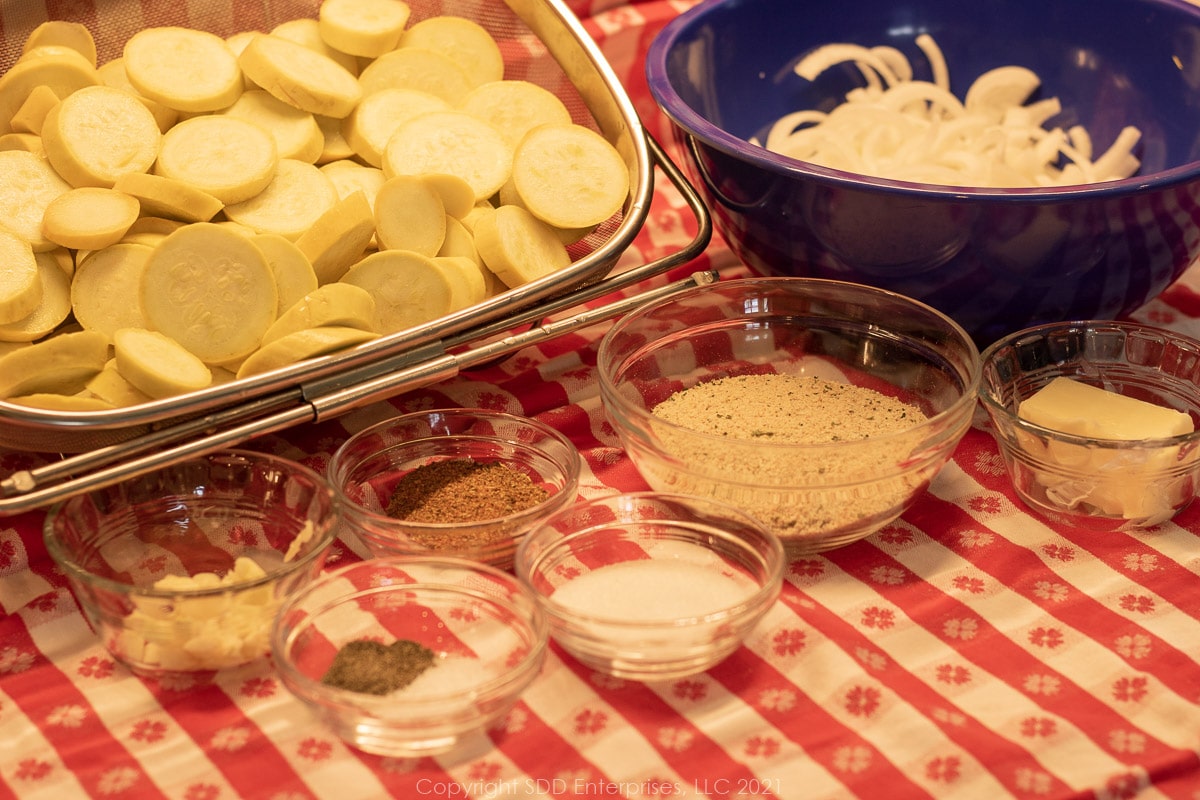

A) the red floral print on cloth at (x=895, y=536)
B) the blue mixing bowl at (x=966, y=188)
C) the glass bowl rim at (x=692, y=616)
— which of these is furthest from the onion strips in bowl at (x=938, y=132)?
the glass bowl rim at (x=692, y=616)

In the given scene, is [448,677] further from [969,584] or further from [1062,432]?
[1062,432]

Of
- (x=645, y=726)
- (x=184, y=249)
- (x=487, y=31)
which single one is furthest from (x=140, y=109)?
(x=645, y=726)

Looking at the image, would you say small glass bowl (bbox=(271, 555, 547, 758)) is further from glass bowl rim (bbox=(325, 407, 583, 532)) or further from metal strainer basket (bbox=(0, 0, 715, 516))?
metal strainer basket (bbox=(0, 0, 715, 516))

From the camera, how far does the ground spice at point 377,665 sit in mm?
946

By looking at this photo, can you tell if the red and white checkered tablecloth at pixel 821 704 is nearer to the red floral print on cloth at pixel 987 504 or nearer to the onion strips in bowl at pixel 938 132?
the red floral print on cloth at pixel 987 504

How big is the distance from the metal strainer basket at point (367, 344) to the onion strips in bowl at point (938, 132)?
0.76ft

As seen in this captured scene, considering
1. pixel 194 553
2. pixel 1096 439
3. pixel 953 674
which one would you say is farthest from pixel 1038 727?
pixel 194 553

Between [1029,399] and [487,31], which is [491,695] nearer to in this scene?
[1029,399]

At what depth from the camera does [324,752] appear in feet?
3.15

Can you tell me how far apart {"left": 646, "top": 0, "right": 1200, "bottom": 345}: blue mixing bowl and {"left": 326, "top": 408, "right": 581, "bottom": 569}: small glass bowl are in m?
0.37

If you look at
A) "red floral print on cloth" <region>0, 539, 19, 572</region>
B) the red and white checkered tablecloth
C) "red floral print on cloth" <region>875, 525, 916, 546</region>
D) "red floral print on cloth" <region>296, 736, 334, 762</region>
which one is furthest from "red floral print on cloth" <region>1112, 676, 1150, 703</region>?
"red floral print on cloth" <region>0, 539, 19, 572</region>

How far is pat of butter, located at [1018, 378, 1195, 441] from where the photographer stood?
1195 mm

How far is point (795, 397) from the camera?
1.28 metres

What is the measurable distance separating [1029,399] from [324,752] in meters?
0.75
